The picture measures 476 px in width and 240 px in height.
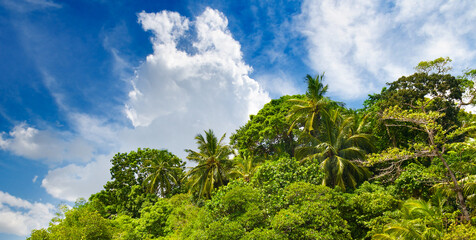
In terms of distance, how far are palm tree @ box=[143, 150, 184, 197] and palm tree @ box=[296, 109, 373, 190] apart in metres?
15.8

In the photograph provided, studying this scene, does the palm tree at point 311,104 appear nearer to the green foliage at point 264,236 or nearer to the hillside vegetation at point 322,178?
the hillside vegetation at point 322,178

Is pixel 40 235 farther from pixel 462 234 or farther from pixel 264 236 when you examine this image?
pixel 462 234

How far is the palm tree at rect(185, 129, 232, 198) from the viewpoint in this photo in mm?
22047

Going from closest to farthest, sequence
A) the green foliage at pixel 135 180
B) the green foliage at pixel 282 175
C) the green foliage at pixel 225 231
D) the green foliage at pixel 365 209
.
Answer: the green foliage at pixel 225 231
the green foliage at pixel 365 209
the green foliage at pixel 282 175
the green foliage at pixel 135 180

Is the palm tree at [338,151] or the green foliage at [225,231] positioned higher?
the palm tree at [338,151]

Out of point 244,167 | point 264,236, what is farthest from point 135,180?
point 264,236

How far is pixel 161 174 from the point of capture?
94.0 feet

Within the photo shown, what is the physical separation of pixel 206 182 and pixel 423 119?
15941 millimetres

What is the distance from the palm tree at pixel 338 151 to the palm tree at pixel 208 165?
24.1 feet

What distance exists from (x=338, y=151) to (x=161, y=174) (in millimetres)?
18827

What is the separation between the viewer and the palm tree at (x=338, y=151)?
16.0 m

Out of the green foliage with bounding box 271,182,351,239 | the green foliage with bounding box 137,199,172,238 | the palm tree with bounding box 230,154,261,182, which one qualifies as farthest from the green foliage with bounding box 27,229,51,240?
the green foliage with bounding box 271,182,351,239

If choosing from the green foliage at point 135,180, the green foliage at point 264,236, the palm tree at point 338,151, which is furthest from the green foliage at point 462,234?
the green foliage at point 135,180

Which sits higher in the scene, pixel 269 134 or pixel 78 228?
pixel 269 134
